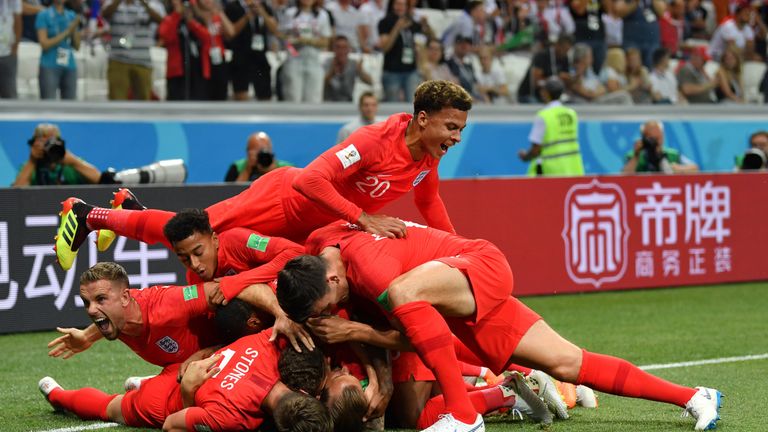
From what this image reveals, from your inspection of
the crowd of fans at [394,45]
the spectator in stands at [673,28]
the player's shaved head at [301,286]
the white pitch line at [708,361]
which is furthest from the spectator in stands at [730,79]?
the player's shaved head at [301,286]

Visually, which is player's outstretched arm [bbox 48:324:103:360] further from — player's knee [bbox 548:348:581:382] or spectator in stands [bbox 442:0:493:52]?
spectator in stands [bbox 442:0:493:52]

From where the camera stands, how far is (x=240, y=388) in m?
5.79

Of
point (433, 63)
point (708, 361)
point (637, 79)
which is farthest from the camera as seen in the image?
point (637, 79)

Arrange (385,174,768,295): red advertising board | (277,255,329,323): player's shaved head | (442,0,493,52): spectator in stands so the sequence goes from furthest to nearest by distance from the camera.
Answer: (442,0,493,52): spectator in stands → (385,174,768,295): red advertising board → (277,255,329,323): player's shaved head

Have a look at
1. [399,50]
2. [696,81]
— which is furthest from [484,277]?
[696,81]

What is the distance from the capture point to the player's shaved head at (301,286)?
566cm

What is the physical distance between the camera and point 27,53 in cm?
1297

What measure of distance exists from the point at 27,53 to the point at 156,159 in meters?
1.95

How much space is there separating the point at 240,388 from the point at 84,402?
1327mm

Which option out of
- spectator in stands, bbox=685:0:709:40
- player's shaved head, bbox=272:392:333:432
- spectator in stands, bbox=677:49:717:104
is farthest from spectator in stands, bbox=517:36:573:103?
player's shaved head, bbox=272:392:333:432

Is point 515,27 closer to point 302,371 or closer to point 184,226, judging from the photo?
point 184,226

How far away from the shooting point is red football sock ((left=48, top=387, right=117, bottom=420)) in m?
6.61

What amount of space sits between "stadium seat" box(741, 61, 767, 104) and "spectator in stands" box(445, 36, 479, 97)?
16.6 feet

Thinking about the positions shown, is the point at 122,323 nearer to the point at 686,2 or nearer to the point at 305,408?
the point at 305,408
